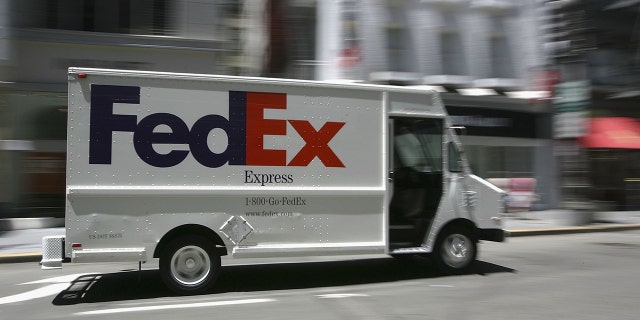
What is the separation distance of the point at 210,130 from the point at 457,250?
167 inches

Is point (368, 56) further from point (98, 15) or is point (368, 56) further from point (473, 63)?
point (98, 15)

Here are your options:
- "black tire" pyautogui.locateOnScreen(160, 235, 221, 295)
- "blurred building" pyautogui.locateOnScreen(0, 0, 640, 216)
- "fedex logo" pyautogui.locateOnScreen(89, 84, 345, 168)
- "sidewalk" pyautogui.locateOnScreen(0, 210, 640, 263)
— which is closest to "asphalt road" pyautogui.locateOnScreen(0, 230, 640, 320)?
"black tire" pyautogui.locateOnScreen(160, 235, 221, 295)

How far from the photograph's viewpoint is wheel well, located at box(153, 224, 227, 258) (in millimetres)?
6820

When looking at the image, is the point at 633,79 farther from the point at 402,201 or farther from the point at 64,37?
the point at 64,37

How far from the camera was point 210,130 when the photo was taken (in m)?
6.94

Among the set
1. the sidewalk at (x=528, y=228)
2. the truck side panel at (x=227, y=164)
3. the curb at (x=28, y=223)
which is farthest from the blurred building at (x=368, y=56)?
the truck side panel at (x=227, y=164)

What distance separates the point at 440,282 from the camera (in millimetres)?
7746

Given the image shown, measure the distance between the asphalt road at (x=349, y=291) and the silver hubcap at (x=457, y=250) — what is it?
258mm

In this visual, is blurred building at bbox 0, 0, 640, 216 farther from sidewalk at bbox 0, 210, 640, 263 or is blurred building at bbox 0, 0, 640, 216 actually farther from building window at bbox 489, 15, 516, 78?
sidewalk at bbox 0, 210, 640, 263

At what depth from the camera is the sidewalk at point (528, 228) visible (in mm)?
10656

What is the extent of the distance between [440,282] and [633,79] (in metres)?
17.1

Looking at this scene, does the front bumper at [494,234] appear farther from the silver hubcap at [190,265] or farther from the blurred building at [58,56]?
the blurred building at [58,56]

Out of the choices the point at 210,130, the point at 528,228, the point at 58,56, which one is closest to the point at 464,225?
the point at 210,130

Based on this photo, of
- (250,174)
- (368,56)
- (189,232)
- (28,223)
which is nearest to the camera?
(189,232)
